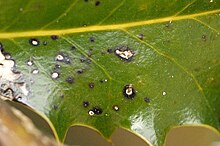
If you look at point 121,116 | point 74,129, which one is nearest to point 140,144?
point 74,129

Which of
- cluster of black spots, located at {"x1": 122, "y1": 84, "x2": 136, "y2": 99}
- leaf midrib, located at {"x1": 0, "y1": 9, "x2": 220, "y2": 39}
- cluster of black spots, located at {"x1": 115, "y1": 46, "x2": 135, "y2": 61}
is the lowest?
cluster of black spots, located at {"x1": 122, "y1": 84, "x2": 136, "y2": 99}

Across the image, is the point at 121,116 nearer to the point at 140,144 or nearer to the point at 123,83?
the point at 123,83

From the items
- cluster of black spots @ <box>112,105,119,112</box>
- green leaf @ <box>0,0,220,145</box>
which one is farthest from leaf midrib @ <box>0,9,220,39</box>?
cluster of black spots @ <box>112,105,119,112</box>

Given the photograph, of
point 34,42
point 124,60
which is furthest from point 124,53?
point 34,42

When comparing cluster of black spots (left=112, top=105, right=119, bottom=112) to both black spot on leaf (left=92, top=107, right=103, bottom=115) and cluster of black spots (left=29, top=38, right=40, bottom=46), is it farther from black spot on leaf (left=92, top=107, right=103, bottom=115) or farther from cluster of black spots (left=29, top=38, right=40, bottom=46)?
cluster of black spots (left=29, top=38, right=40, bottom=46)

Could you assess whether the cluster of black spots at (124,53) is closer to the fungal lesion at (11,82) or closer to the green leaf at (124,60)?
the green leaf at (124,60)

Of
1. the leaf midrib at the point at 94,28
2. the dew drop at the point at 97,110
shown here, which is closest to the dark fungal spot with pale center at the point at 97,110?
the dew drop at the point at 97,110

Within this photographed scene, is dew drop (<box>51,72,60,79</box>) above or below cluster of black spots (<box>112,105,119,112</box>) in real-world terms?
above
